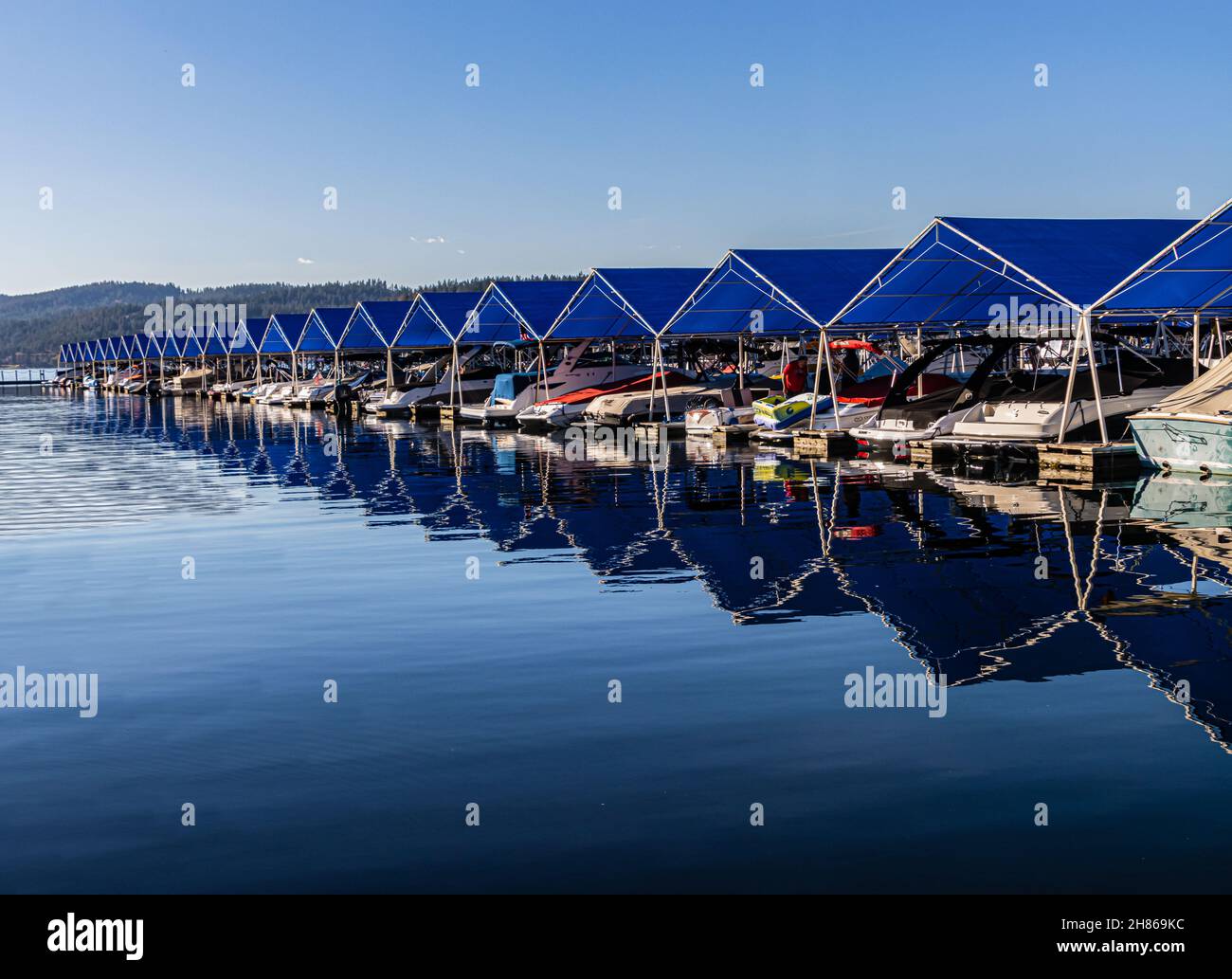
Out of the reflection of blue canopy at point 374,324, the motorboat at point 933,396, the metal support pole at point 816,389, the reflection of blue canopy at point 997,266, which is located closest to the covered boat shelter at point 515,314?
the reflection of blue canopy at point 374,324

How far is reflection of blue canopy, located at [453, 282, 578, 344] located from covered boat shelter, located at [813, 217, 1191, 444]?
19.8 metres

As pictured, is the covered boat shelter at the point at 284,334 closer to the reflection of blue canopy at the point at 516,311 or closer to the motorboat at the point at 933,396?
the reflection of blue canopy at the point at 516,311

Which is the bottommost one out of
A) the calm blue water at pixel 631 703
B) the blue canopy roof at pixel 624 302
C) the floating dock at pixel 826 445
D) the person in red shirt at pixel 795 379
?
the calm blue water at pixel 631 703

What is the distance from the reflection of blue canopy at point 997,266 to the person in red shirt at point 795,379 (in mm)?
7251

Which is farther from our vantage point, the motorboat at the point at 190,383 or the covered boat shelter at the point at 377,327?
the motorboat at the point at 190,383

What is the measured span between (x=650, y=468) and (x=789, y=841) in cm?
2884

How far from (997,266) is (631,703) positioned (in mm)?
29512

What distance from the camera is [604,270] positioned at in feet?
175

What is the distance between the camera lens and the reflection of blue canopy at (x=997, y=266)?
3256 centimetres

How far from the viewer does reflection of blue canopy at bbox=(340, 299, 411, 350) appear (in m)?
75.4

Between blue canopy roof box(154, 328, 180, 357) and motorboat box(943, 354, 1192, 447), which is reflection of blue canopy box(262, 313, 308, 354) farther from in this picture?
motorboat box(943, 354, 1192, 447)

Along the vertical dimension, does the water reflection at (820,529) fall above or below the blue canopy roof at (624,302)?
below

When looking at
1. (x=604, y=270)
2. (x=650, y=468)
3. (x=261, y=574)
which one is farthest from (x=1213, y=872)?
(x=604, y=270)

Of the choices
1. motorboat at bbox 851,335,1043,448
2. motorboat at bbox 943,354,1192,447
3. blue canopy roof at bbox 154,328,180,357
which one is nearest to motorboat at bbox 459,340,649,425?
motorboat at bbox 851,335,1043,448
